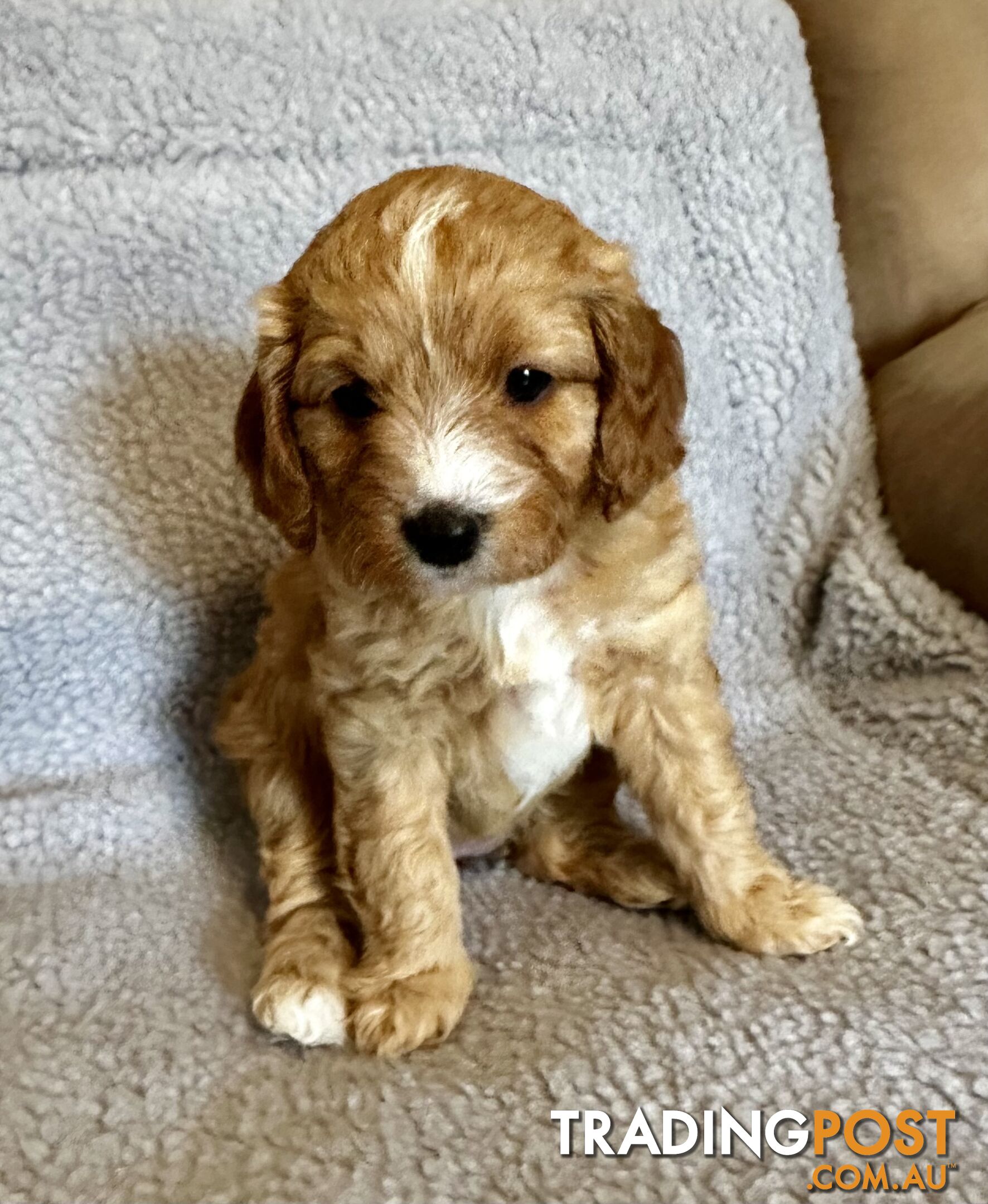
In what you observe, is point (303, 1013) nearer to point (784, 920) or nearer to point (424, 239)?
point (784, 920)

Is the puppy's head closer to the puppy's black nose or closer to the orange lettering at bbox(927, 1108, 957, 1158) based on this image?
the puppy's black nose

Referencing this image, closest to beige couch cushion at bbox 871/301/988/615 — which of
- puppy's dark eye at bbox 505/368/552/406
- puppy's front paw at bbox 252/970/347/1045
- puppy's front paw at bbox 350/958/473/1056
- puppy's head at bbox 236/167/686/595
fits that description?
puppy's head at bbox 236/167/686/595

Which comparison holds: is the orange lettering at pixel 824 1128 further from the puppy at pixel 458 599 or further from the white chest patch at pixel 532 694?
the white chest patch at pixel 532 694

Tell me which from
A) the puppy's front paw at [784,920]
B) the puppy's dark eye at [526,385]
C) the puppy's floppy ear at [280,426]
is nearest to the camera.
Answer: the puppy's dark eye at [526,385]

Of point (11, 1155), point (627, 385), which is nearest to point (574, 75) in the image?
point (627, 385)

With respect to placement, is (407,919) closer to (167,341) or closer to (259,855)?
(259,855)

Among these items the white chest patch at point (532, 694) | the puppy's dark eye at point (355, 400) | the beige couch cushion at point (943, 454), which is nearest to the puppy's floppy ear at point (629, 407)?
the white chest patch at point (532, 694)
